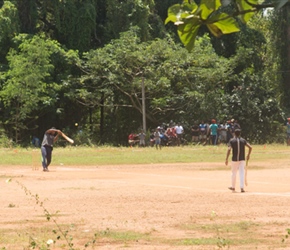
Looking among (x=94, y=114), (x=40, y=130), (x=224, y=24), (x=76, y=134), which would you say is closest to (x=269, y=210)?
(x=224, y=24)

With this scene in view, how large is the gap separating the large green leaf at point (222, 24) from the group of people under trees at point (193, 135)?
4389 cm

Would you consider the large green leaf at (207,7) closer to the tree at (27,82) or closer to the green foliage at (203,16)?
the green foliage at (203,16)

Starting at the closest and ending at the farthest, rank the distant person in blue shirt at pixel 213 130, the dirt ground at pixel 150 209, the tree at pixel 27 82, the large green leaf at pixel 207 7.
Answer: the large green leaf at pixel 207 7 → the dirt ground at pixel 150 209 → the tree at pixel 27 82 → the distant person in blue shirt at pixel 213 130

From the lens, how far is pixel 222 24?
7.13ft

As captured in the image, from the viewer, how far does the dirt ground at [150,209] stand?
37.6ft

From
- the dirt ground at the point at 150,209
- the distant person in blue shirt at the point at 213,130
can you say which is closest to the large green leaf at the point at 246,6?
the dirt ground at the point at 150,209

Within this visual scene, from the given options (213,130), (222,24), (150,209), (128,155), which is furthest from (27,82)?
(222,24)

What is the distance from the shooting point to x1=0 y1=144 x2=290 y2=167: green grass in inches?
1393

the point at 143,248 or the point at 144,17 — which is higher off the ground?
the point at 144,17

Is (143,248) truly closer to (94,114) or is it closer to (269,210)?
(269,210)

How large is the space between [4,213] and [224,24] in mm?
13663

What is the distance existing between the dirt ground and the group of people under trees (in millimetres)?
18500

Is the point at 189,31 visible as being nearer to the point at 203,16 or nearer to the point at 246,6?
the point at 203,16

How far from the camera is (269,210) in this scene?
1551 cm
